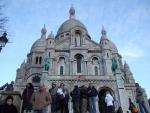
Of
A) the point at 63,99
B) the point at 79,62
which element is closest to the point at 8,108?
the point at 63,99

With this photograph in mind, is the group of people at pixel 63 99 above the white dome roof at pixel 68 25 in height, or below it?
below

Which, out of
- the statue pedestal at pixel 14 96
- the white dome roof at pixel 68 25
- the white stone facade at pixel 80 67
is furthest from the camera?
the white dome roof at pixel 68 25

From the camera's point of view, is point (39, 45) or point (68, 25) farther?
point (68, 25)

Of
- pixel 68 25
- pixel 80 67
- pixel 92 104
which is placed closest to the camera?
pixel 92 104

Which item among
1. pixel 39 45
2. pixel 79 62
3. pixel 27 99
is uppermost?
pixel 39 45

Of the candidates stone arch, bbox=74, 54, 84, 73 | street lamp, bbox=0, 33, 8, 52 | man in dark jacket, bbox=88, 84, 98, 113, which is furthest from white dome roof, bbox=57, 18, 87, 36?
street lamp, bbox=0, 33, 8, 52

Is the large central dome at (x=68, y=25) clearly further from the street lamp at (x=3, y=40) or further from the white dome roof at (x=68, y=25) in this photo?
the street lamp at (x=3, y=40)

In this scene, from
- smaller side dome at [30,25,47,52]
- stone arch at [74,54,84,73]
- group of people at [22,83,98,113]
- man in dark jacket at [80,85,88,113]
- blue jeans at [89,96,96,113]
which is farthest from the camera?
smaller side dome at [30,25,47,52]

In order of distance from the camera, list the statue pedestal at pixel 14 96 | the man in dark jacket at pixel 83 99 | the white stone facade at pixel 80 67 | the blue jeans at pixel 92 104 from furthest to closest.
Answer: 1. the white stone facade at pixel 80 67
2. the blue jeans at pixel 92 104
3. the man in dark jacket at pixel 83 99
4. the statue pedestal at pixel 14 96

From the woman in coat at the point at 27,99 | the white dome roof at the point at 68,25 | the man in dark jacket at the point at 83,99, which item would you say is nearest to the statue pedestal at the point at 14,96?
the woman in coat at the point at 27,99

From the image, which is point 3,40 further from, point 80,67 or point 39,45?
point 39,45

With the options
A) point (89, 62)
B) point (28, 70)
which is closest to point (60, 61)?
point (89, 62)

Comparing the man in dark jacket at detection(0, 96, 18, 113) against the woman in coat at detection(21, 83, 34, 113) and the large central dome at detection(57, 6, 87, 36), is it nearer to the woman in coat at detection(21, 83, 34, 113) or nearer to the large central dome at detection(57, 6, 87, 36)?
the woman in coat at detection(21, 83, 34, 113)

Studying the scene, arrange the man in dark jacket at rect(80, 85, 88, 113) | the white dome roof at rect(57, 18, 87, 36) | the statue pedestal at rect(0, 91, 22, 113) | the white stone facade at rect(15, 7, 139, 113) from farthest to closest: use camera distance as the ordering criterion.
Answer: the white dome roof at rect(57, 18, 87, 36)
the white stone facade at rect(15, 7, 139, 113)
the man in dark jacket at rect(80, 85, 88, 113)
the statue pedestal at rect(0, 91, 22, 113)
